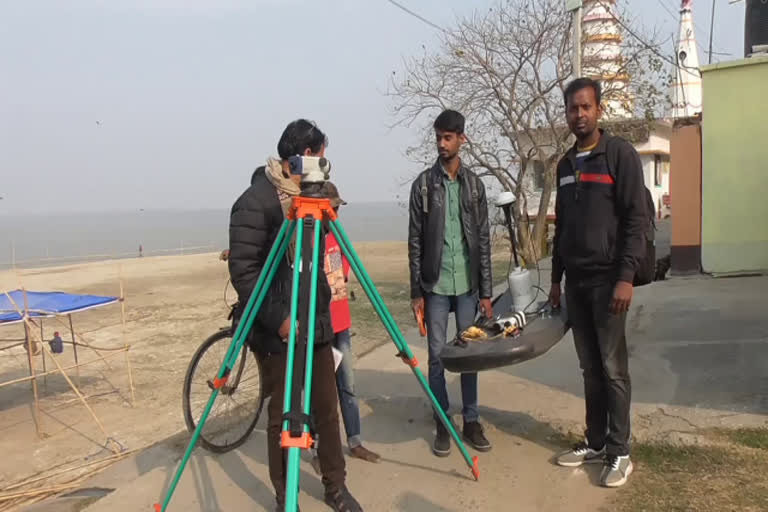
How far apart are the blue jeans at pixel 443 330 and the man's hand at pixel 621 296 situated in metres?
0.90

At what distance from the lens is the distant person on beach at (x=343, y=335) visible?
3.39 metres

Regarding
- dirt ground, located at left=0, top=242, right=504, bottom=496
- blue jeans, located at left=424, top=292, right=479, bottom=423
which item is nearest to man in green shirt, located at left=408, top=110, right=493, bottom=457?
blue jeans, located at left=424, top=292, right=479, bottom=423

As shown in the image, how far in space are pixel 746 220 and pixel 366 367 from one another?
19.6ft

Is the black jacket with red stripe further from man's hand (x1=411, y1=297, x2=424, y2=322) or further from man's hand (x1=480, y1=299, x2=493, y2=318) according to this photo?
man's hand (x1=411, y1=297, x2=424, y2=322)

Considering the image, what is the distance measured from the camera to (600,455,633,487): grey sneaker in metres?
3.08

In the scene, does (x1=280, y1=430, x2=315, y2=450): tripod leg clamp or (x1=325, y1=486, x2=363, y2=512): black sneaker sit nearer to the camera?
(x1=280, y1=430, x2=315, y2=450): tripod leg clamp

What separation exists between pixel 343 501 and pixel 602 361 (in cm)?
145

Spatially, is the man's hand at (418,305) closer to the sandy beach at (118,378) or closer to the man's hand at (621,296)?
the man's hand at (621,296)

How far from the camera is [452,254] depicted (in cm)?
363

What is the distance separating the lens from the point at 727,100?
851cm

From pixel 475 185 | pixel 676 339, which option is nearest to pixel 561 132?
pixel 676 339

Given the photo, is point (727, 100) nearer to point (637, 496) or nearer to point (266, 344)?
point (637, 496)

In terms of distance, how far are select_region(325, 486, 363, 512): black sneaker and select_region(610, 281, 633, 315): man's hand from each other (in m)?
1.56

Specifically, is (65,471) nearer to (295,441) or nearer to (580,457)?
(295,441)
